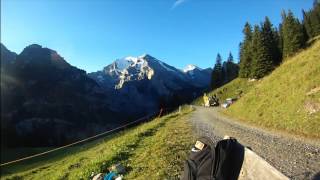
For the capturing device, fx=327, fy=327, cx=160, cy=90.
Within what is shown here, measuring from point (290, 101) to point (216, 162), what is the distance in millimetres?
18505

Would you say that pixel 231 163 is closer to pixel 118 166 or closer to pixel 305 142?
pixel 118 166

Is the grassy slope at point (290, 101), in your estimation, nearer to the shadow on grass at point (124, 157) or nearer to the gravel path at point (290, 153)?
the gravel path at point (290, 153)

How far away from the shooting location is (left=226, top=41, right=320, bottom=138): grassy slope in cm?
1806

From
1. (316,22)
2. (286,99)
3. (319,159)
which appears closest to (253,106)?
(286,99)

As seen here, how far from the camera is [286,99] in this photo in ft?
74.7

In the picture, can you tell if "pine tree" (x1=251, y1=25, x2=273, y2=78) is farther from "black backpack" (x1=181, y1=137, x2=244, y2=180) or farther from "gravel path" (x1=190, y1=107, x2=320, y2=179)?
"black backpack" (x1=181, y1=137, x2=244, y2=180)

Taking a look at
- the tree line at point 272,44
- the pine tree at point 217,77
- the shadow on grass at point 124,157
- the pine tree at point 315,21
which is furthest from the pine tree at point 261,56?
the shadow on grass at point 124,157

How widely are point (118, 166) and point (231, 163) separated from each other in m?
7.08

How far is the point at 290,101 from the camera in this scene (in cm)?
2181

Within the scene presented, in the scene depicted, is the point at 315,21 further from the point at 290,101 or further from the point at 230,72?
the point at 290,101

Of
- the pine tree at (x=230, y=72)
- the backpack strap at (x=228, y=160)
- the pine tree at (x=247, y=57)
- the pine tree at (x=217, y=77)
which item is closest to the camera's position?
the backpack strap at (x=228, y=160)

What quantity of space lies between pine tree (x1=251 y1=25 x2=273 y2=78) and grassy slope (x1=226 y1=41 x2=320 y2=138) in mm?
50524

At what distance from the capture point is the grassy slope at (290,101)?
1806 cm

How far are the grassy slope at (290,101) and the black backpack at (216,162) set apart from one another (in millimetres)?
12123
